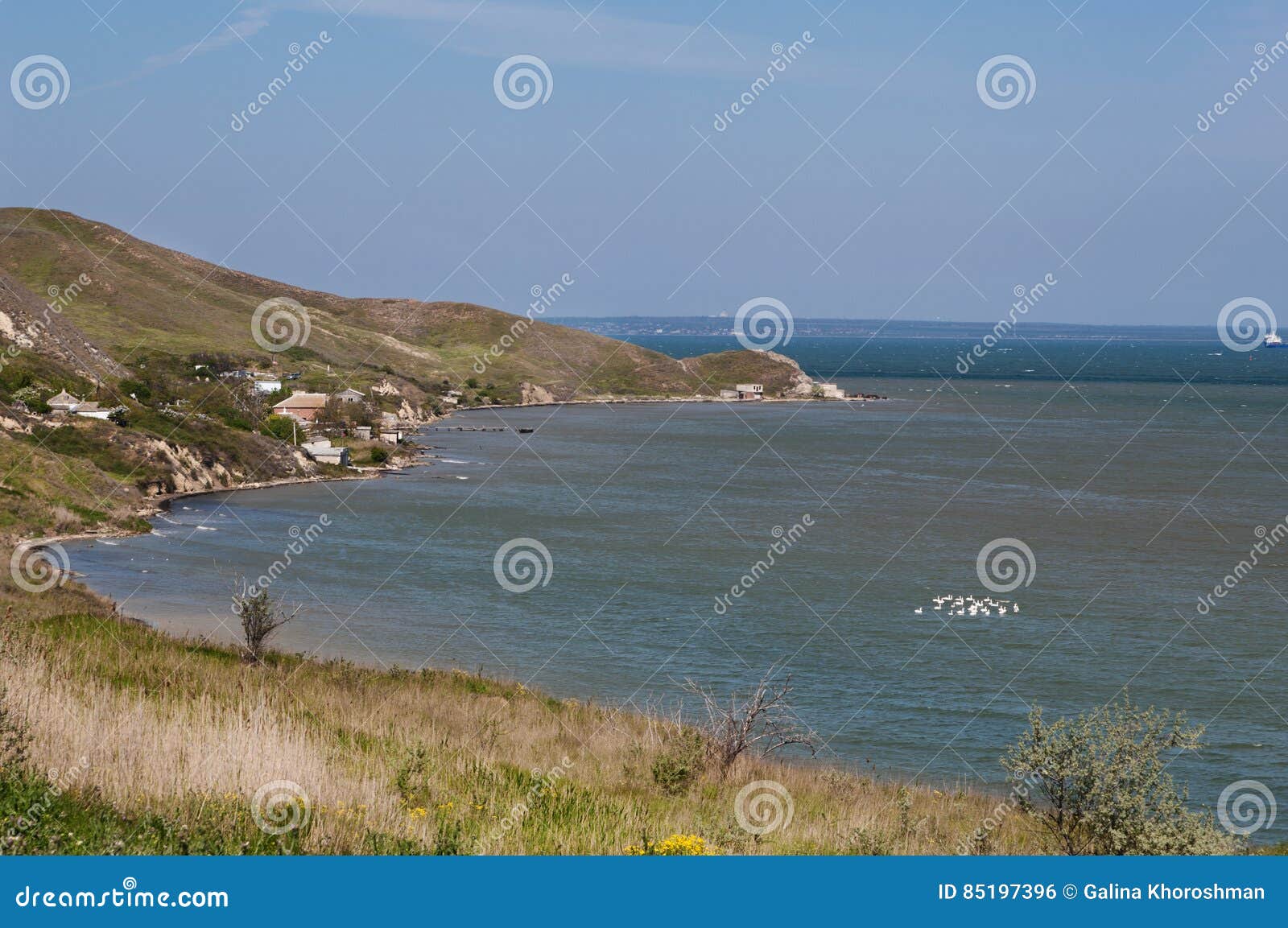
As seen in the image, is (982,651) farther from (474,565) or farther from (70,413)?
(70,413)

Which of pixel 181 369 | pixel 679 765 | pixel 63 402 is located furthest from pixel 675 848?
pixel 181 369

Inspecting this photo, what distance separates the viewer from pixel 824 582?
40938mm

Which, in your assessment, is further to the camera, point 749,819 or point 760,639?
point 760,639

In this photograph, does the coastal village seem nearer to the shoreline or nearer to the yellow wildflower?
the shoreline

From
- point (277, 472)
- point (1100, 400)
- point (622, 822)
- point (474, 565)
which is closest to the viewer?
→ point (622, 822)

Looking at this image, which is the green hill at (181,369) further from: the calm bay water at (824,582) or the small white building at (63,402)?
the calm bay water at (824,582)

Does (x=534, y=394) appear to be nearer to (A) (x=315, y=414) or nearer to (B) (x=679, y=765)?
(A) (x=315, y=414)

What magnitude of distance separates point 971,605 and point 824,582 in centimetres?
557

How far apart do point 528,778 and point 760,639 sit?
68.8 feet

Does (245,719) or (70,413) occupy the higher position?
(70,413)

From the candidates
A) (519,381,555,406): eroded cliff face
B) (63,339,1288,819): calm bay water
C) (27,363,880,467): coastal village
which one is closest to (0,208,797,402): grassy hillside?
(519,381,555,406): eroded cliff face

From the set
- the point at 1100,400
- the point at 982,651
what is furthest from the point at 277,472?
the point at 1100,400

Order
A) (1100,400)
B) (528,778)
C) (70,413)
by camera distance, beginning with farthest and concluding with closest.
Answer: (1100,400) < (70,413) < (528,778)

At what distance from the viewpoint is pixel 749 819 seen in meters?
11.7
